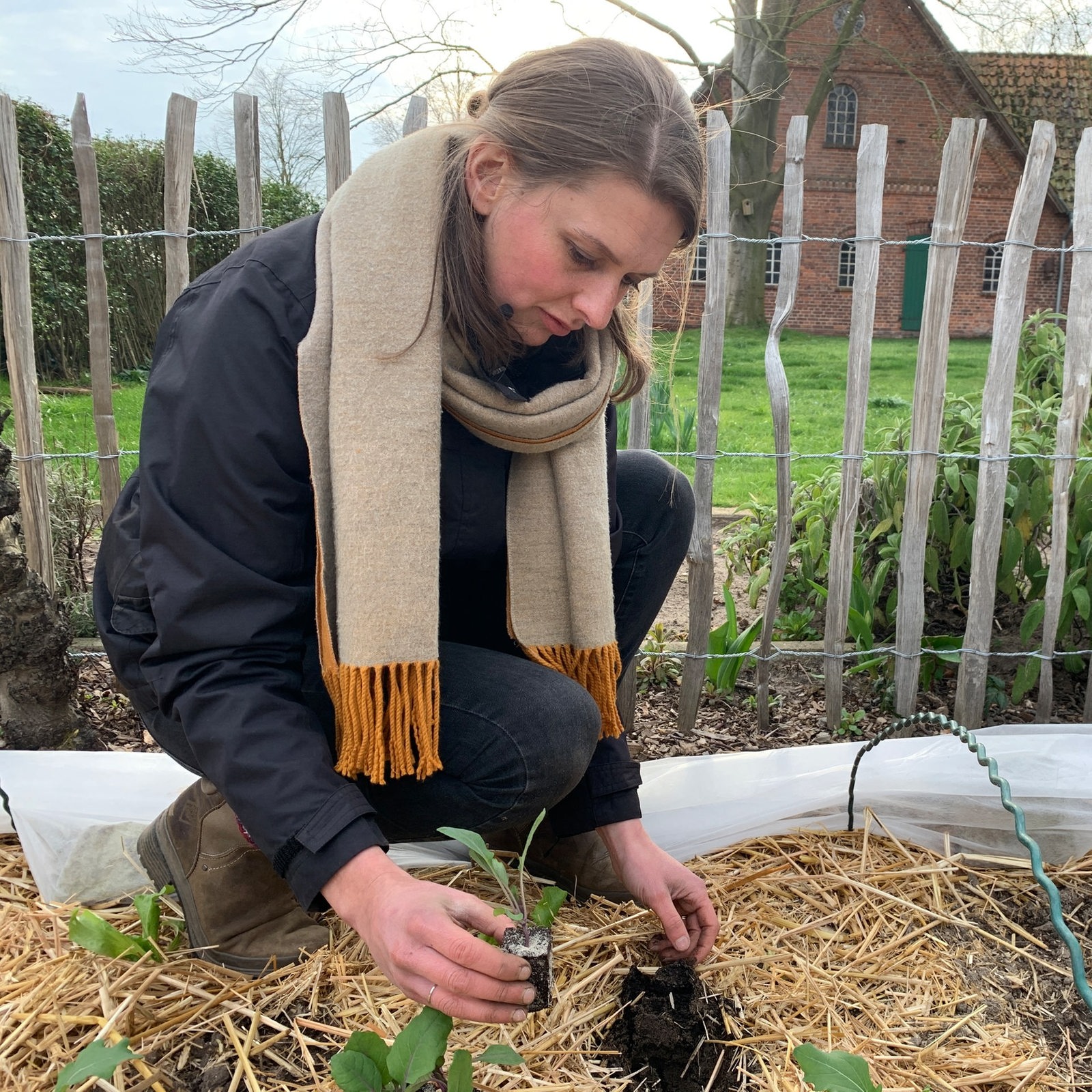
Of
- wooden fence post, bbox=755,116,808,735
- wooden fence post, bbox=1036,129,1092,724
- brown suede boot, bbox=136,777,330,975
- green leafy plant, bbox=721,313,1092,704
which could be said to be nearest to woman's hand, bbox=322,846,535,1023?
brown suede boot, bbox=136,777,330,975

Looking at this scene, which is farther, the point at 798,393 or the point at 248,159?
the point at 798,393

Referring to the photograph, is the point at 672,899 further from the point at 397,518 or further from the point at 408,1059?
the point at 397,518

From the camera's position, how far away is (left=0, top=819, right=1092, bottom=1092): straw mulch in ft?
4.61

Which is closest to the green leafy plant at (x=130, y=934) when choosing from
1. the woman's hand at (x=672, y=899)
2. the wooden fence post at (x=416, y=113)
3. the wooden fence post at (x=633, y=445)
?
the woman's hand at (x=672, y=899)

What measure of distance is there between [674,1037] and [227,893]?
776 mm

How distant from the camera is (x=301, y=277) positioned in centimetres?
140

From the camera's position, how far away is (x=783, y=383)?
2.65 m

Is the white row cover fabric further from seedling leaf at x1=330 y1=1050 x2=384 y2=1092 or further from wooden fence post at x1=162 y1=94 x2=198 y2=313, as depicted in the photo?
wooden fence post at x1=162 y1=94 x2=198 y2=313

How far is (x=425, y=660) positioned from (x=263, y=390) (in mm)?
455

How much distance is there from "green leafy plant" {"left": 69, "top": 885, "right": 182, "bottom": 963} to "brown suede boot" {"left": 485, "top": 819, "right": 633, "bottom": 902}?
587 millimetres

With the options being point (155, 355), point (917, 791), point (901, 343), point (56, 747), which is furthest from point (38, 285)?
point (901, 343)

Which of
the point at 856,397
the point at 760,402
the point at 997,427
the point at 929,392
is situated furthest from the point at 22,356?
the point at 760,402

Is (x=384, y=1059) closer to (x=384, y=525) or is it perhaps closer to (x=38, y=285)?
(x=384, y=525)

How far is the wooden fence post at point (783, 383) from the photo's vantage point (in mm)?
2537
